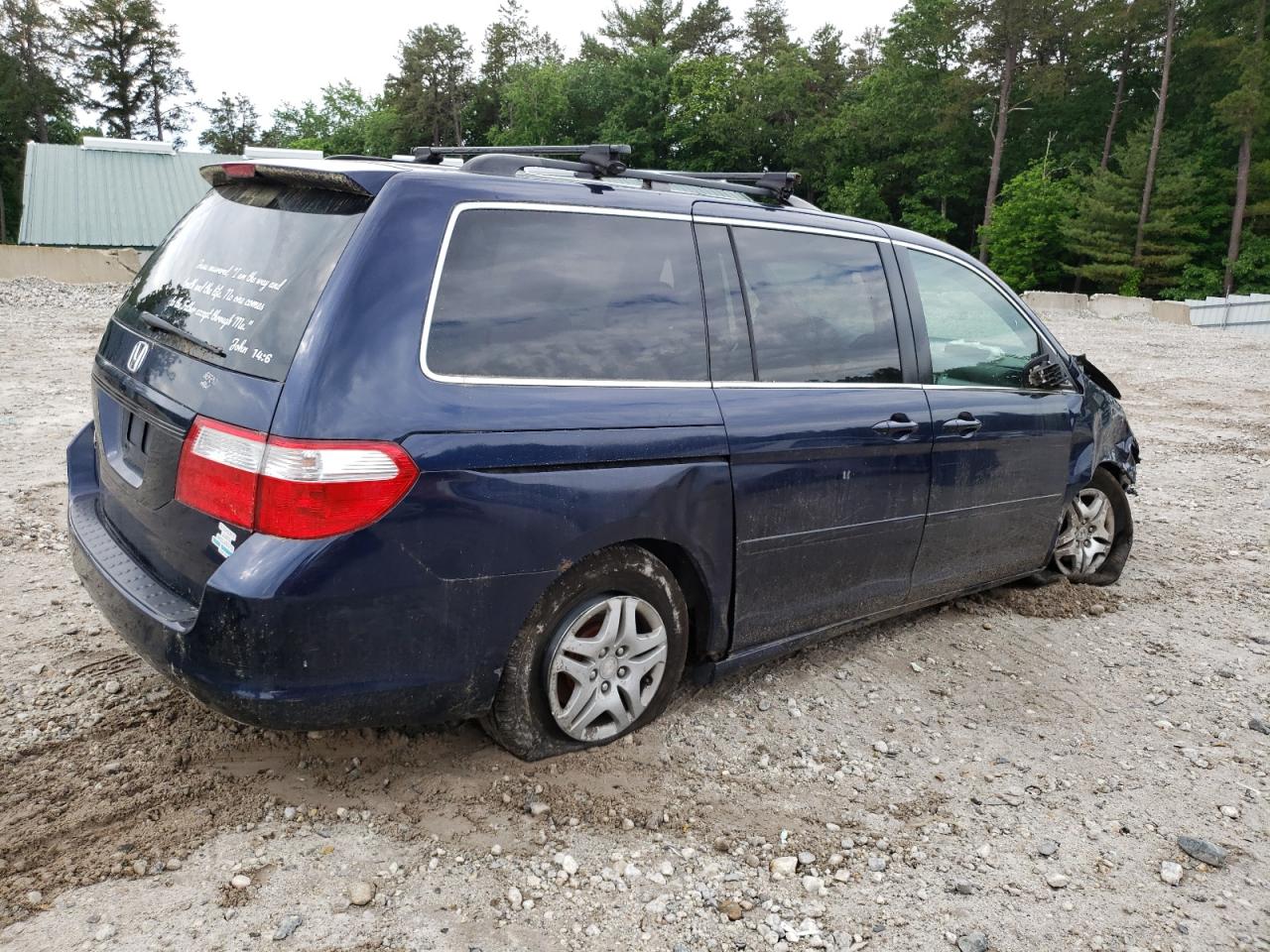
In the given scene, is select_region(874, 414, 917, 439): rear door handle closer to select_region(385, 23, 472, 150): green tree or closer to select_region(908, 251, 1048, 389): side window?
select_region(908, 251, 1048, 389): side window

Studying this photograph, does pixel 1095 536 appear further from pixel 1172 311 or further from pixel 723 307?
pixel 1172 311

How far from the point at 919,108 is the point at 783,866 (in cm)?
5999

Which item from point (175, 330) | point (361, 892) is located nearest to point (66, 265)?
point (175, 330)

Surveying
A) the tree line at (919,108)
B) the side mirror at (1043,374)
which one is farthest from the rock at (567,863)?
the tree line at (919,108)

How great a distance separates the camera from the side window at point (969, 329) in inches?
169

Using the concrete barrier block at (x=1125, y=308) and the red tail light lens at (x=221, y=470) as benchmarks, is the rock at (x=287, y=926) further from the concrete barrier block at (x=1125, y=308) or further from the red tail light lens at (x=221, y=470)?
the concrete barrier block at (x=1125, y=308)

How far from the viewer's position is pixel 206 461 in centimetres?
270

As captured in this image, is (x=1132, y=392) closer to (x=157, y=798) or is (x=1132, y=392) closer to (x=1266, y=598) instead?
(x=1266, y=598)

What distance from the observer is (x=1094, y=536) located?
216 inches

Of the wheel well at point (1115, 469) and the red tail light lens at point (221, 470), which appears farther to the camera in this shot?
the wheel well at point (1115, 469)

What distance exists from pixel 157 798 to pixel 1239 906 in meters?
3.21

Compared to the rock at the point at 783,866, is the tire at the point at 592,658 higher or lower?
higher

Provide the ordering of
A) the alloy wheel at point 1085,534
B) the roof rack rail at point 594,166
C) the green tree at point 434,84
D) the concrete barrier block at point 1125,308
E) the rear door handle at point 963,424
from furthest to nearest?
1. the green tree at point 434,84
2. the concrete barrier block at point 1125,308
3. the alloy wheel at point 1085,534
4. the rear door handle at point 963,424
5. the roof rack rail at point 594,166

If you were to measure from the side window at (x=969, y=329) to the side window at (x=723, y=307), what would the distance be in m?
1.11
